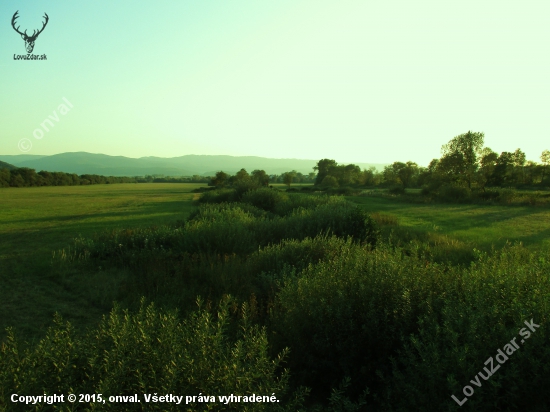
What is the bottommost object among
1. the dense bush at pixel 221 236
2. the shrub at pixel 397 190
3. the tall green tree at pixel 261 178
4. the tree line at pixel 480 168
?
the dense bush at pixel 221 236

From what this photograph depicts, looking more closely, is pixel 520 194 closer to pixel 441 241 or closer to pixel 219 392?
pixel 441 241

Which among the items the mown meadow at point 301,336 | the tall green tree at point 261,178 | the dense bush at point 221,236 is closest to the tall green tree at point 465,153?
the tall green tree at point 261,178

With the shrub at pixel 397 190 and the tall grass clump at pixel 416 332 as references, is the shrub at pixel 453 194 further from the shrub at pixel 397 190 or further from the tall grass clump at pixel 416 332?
the tall grass clump at pixel 416 332

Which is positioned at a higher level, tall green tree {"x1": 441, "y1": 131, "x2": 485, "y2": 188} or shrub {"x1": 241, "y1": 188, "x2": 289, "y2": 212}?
tall green tree {"x1": 441, "y1": 131, "x2": 485, "y2": 188}

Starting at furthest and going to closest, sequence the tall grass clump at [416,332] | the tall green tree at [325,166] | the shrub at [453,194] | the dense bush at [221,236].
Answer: the tall green tree at [325,166]
the shrub at [453,194]
the dense bush at [221,236]
the tall grass clump at [416,332]

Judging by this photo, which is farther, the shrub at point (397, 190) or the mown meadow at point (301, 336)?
the shrub at point (397, 190)

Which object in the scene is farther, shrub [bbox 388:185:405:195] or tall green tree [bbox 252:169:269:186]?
shrub [bbox 388:185:405:195]

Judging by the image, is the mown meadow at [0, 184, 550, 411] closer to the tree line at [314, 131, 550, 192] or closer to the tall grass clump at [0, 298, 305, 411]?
the tall grass clump at [0, 298, 305, 411]

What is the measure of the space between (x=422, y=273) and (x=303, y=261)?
4.02 meters

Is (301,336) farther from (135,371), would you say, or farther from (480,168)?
(480,168)

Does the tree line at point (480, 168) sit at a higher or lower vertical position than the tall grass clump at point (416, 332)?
higher

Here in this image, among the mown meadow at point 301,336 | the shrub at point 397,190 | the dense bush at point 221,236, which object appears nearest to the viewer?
the mown meadow at point 301,336

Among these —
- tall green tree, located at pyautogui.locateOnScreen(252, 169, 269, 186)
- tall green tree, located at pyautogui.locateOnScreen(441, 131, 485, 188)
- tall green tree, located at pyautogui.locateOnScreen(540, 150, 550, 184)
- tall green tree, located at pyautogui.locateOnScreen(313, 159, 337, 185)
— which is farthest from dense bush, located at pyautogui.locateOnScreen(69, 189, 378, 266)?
tall green tree, located at pyautogui.locateOnScreen(313, 159, 337, 185)

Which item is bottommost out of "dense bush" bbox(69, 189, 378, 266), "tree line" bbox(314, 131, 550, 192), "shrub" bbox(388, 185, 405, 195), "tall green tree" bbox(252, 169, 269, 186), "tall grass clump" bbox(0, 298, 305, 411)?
"dense bush" bbox(69, 189, 378, 266)
